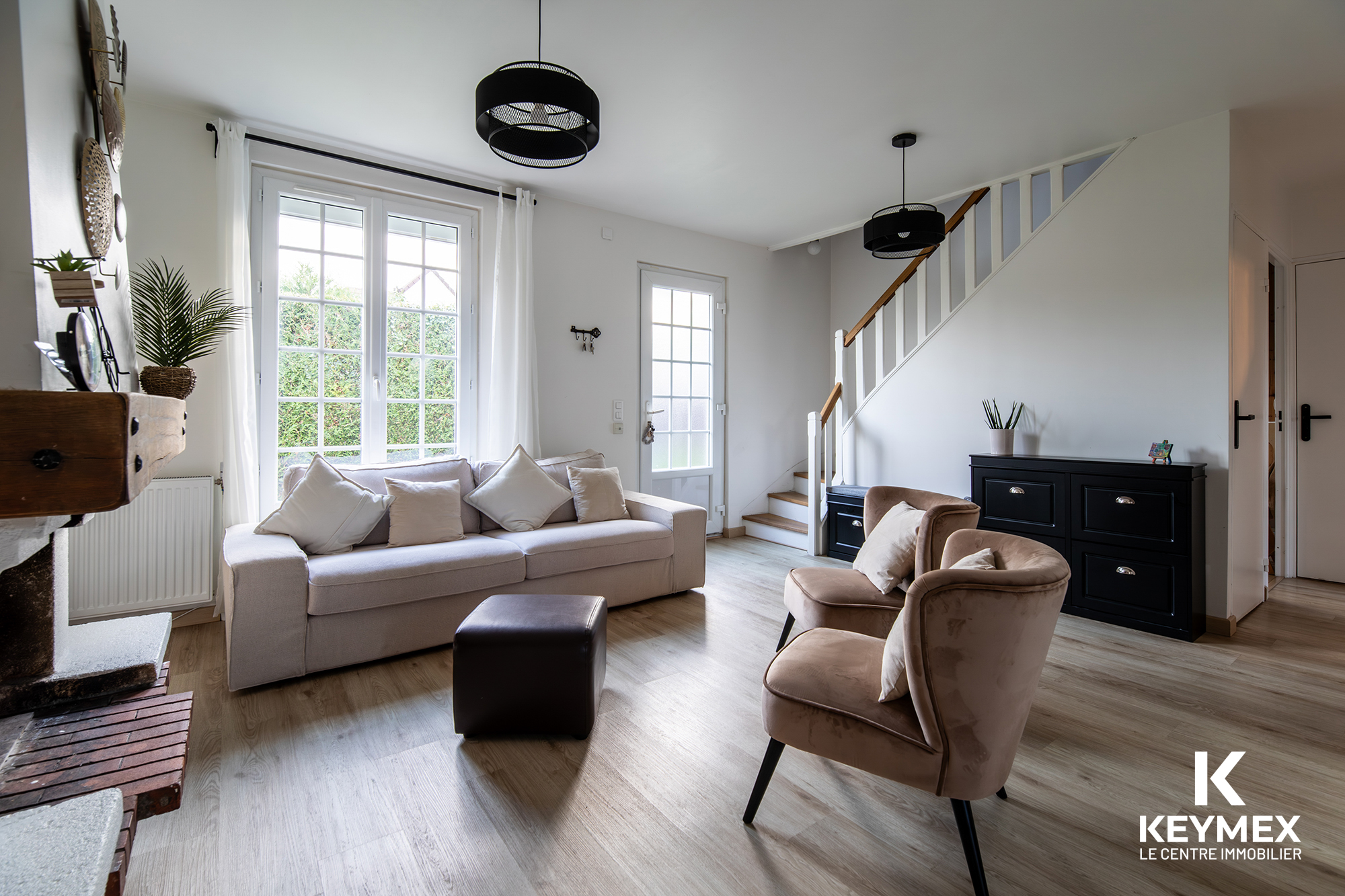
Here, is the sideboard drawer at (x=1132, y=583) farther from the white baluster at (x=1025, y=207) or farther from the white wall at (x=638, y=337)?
the white wall at (x=638, y=337)

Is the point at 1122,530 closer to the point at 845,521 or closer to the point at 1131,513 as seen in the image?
the point at 1131,513

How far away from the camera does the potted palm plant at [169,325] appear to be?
2.51 meters

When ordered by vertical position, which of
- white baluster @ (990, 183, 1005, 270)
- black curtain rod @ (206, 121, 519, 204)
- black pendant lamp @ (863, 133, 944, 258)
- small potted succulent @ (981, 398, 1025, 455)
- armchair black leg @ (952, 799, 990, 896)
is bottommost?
armchair black leg @ (952, 799, 990, 896)

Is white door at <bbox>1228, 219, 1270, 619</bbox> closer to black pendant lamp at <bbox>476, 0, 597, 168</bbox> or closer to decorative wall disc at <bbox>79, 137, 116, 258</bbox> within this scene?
black pendant lamp at <bbox>476, 0, 597, 168</bbox>

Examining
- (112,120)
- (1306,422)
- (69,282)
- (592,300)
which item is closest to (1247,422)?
(1306,422)

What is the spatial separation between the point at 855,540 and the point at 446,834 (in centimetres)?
356

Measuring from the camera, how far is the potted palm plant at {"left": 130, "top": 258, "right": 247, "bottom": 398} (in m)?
2.51

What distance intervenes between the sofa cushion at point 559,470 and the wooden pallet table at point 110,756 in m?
2.24

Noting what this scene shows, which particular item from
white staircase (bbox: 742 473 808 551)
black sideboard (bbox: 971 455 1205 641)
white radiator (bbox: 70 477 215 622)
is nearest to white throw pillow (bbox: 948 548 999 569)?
black sideboard (bbox: 971 455 1205 641)

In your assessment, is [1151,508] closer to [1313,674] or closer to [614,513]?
[1313,674]

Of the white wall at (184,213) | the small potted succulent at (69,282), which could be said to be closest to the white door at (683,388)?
the white wall at (184,213)

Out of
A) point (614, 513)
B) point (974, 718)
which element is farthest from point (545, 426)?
point (974, 718)

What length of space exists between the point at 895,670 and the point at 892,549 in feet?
3.56

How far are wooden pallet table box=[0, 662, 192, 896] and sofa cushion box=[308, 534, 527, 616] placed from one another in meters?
A: 1.08
